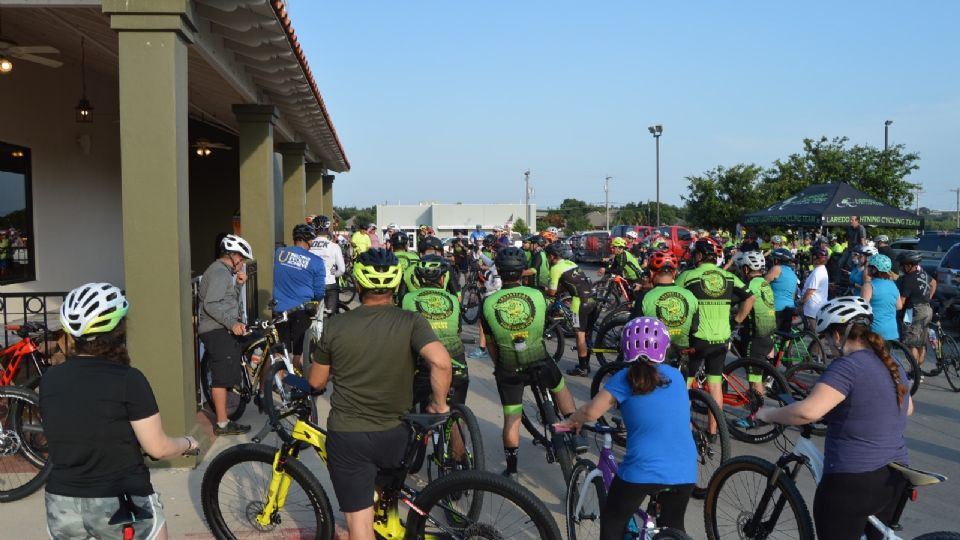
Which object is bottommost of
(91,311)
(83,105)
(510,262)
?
(91,311)

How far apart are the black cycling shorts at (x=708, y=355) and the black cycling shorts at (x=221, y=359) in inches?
166

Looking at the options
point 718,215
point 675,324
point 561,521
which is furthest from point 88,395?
point 718,215

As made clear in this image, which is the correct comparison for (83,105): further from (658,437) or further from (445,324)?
(658,437)

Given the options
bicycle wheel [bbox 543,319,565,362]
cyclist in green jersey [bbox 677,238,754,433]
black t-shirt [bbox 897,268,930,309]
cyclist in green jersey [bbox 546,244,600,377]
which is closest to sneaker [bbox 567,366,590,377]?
cyclist in green jersey [bbox 546,244,600,377]

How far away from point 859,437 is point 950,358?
7.59 m

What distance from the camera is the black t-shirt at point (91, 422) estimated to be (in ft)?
9.58

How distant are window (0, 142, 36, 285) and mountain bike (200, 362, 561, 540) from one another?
6859 mm

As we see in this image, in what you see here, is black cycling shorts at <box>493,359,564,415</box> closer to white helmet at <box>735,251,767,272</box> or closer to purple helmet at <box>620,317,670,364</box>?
purple helmet at <box>620,317,670,364</box>

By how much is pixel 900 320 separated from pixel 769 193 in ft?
84.7

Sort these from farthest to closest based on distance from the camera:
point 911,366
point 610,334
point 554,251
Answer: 1. point 554,251
2. point 610,334
3. point 911,366

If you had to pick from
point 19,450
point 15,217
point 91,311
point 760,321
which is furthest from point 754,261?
point 15,217

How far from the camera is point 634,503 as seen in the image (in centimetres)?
371

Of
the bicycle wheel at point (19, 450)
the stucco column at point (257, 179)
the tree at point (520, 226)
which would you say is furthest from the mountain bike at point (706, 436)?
the tree at point (520, 226)

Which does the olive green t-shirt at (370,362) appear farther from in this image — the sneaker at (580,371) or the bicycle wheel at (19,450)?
the sneaker at (580,371)
